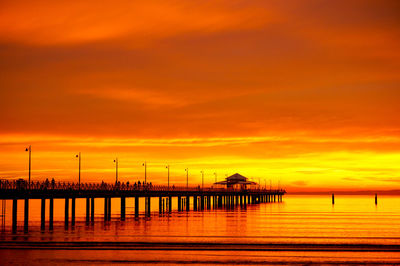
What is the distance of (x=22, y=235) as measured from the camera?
Result: 58.3m

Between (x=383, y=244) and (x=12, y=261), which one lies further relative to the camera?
(x=383, y=244)

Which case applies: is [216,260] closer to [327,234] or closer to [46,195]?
[327,234]

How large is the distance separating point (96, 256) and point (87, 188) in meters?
44.5

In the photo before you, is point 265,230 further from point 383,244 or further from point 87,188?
point 87,188

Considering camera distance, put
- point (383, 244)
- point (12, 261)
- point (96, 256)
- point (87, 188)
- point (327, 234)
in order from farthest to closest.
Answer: point (87, 188)
point (327, 234)
point (383, 244)
point (96, 256)
point (12, 261)

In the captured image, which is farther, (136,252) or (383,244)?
(383,244)

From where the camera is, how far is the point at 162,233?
6262cm

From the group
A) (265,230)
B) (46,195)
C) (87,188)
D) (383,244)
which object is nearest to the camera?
(383,244)

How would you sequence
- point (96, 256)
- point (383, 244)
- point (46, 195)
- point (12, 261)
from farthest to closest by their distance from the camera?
point (46, 195), point (383, 244), point (96, 256), point (12, 261)

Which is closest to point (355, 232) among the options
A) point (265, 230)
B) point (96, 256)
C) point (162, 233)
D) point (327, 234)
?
point (327, 234)

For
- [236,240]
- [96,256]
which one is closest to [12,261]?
[96,256]

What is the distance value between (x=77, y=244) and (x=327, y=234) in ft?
85.6

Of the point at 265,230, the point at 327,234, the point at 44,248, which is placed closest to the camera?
the point at 44,248

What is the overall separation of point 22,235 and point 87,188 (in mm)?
28579
